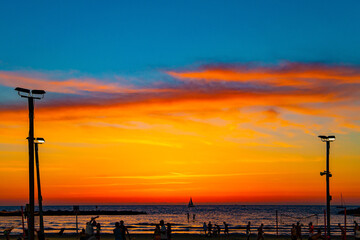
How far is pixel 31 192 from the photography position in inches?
871

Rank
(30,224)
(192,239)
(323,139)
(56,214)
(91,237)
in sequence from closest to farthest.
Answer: (30,224)
(91,237)
(323,139)
(192,239)
(56,214)

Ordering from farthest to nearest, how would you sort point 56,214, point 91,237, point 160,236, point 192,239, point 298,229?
point 56,214 → point 192,239 → point 298,229 → point 160,236 → point 91,237

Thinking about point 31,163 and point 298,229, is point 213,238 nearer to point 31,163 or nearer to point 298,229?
point 298,229

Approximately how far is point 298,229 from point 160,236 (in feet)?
44.4

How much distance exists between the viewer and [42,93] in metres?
22.9

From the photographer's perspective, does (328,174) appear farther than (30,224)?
Yes

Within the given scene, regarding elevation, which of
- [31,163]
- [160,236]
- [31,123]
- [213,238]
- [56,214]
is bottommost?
[56,214]

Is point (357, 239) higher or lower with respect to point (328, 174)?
lower

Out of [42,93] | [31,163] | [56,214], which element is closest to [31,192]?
[31,163]

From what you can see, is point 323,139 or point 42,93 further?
point 323,139

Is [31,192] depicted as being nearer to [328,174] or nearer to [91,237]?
[91,237]

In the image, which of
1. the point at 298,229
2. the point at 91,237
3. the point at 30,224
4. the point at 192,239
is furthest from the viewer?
the point at 192,239

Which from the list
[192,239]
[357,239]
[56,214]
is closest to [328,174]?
[357,239]

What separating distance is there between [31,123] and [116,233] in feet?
32.2
